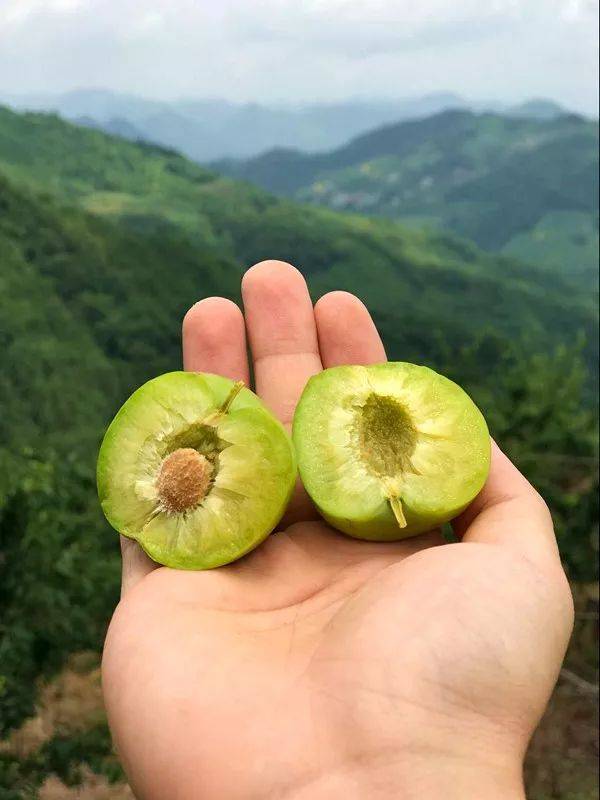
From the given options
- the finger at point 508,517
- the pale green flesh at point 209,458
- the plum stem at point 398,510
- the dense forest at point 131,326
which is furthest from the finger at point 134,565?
the dense forest at point 131,326

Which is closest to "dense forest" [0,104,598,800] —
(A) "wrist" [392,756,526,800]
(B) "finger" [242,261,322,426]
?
(B) "finger" [242,261,322,426]

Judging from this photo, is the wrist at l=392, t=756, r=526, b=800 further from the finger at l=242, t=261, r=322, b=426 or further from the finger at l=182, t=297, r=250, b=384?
the finger at l=182, t=297, r=250, b=384

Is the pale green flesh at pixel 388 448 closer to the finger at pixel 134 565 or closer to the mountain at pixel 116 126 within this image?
the finger at pixel 134 565

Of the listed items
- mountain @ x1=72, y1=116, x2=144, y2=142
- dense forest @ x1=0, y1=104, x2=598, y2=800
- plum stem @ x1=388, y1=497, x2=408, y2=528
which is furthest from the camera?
mountain @ x1=72, y1=116, x2=144, y2=142

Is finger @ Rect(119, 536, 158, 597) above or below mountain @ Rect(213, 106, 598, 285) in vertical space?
below

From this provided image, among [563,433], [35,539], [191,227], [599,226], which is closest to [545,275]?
[599,226]

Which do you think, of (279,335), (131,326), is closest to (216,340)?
(279,335)
